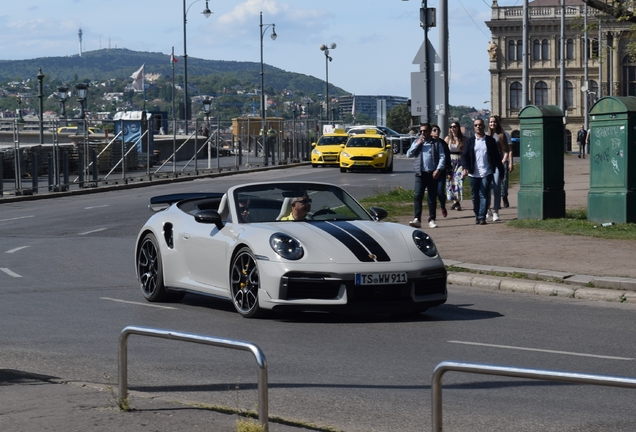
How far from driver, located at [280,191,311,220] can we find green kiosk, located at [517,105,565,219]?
9.41 m

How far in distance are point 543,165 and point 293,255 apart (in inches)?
423

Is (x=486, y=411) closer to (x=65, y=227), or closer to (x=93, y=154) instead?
(x=65, y=227)

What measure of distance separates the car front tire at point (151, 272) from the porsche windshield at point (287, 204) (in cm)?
125

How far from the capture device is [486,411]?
650 cm

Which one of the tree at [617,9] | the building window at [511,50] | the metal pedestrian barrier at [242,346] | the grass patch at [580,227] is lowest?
the grass patch at [580,227]

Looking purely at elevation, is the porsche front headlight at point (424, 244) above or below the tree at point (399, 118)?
below

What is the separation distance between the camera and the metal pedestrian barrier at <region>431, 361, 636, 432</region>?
4.16 metres

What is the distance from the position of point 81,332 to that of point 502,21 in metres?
123

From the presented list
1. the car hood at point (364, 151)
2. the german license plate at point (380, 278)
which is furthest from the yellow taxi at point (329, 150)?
the german license plate at point (380, 278)

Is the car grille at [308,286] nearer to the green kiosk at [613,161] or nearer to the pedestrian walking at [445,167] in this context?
the green kiosk at [613,161]

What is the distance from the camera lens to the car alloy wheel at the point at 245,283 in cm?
1044

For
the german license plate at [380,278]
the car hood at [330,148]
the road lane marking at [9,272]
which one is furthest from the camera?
the car hood at [330,148]

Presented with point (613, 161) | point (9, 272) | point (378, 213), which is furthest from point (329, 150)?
point (378, 213)

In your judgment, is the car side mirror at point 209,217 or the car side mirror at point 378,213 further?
the car side mirror at point 378,213
